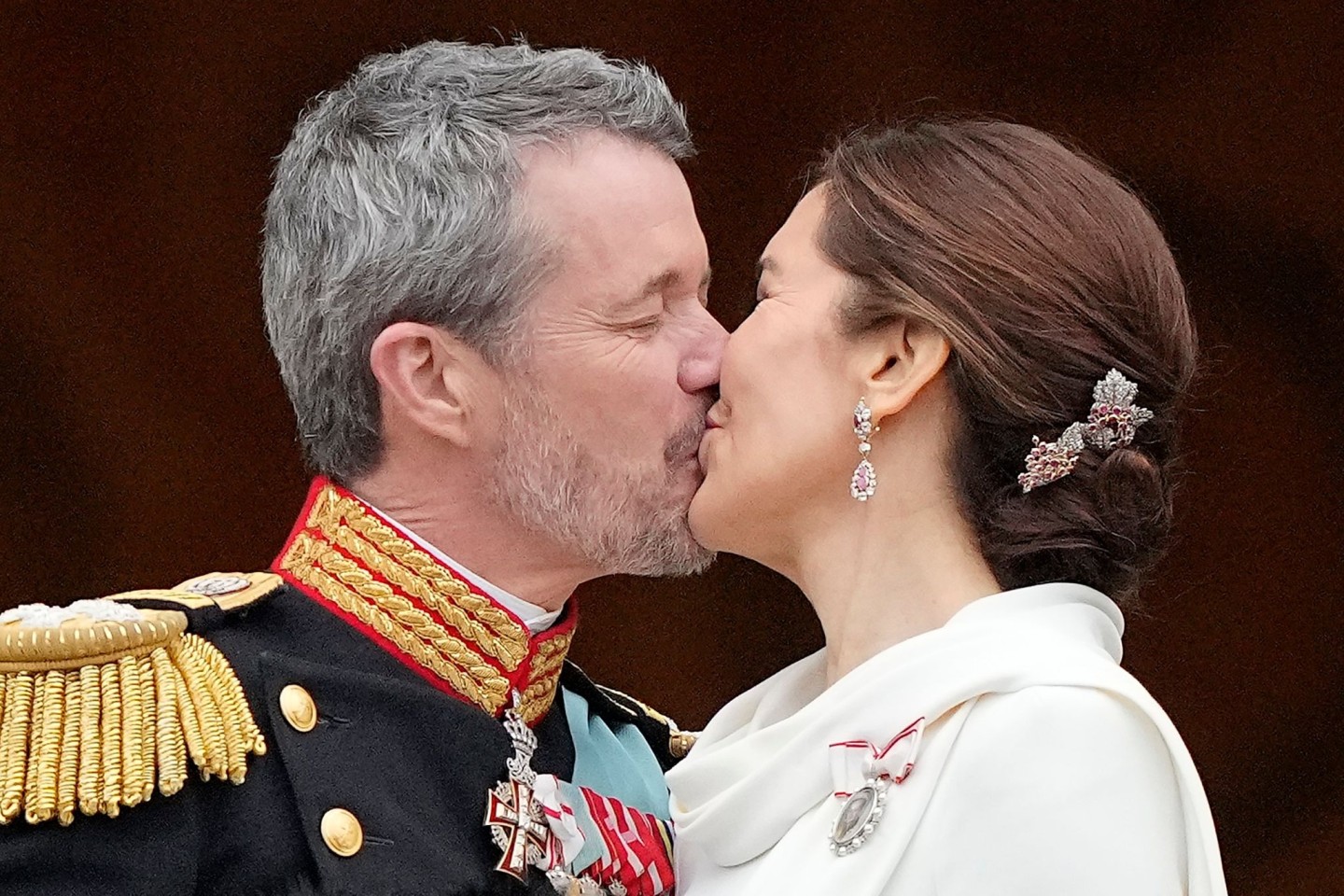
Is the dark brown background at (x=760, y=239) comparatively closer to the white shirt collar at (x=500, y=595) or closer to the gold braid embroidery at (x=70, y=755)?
the white shirt collar at (x=500, y=595)

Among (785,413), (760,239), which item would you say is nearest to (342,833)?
(785,413)

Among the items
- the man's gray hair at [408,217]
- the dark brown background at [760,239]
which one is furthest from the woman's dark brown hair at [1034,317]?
the dark brown background at [760,239]

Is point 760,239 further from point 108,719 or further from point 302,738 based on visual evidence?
point 108,719

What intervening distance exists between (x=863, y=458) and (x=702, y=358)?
0.29 meters

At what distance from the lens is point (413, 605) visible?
6.14ft

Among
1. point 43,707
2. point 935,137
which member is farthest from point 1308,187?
point 43,707

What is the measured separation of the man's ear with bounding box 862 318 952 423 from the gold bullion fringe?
639 mm

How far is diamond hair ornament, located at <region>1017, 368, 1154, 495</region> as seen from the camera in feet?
5.72

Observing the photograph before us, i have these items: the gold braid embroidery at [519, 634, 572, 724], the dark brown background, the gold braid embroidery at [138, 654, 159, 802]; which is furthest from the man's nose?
the dark brown background

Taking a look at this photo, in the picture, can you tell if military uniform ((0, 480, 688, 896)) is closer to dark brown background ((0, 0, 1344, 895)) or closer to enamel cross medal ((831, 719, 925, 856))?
enamel cross medal ((831, 719, 925, 856))

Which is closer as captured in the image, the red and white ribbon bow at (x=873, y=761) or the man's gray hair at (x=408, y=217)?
the red and white ribbon bow at (x=873, y=761)

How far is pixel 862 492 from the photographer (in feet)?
5.94

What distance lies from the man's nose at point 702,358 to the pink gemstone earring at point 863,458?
23cm

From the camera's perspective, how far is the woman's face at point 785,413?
1.84m
